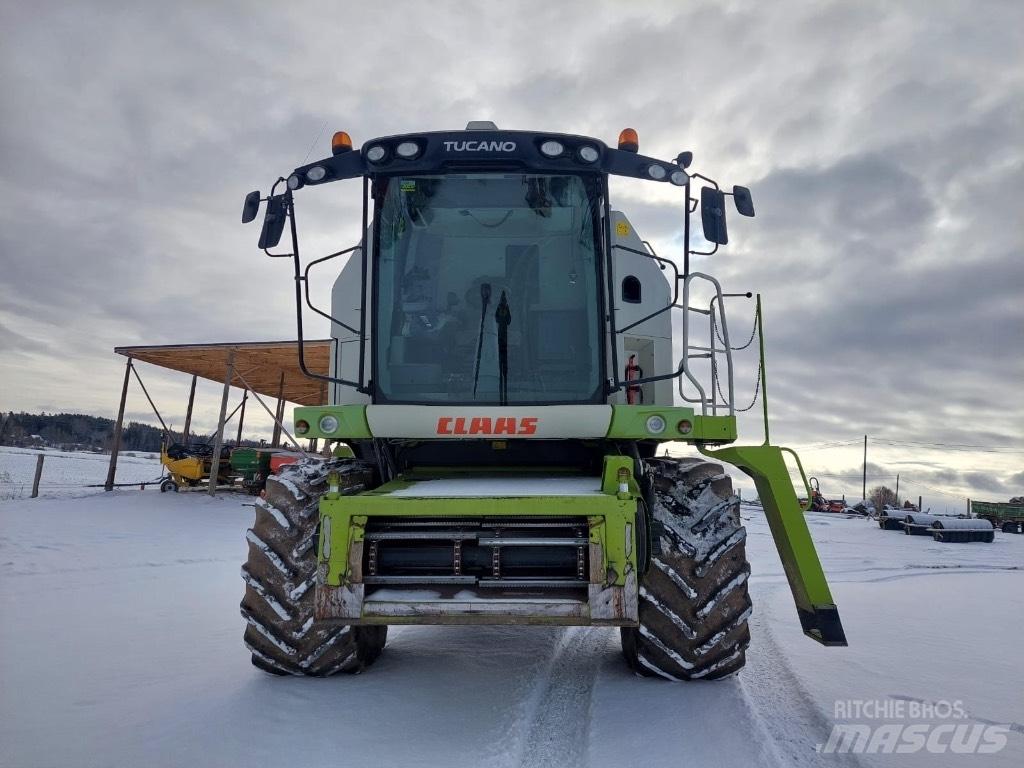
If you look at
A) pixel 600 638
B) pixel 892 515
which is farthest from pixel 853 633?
pixel 892 515

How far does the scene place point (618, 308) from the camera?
5020 mm

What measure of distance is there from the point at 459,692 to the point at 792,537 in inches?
87.3

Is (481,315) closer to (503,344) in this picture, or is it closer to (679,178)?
(503,344)

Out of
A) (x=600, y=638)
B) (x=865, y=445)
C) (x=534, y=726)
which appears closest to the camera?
(x=534, y=726)

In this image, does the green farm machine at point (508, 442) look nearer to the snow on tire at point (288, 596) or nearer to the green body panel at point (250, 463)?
the snow on tire at point (288, 596)

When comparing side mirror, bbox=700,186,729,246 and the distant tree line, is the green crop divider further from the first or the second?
the distant tree line

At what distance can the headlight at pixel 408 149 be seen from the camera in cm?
475

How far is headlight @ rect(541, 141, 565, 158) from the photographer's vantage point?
15.4 feet

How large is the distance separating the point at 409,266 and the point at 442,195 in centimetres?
55

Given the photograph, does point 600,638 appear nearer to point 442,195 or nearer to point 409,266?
point 409,266

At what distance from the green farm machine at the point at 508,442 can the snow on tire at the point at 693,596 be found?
0.01 m

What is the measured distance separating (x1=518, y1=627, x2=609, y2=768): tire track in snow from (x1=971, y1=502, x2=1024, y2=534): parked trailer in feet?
110

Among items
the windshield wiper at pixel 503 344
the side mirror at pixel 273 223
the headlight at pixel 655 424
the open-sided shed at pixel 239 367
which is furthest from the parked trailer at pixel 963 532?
the side mirror at pixel 273 223

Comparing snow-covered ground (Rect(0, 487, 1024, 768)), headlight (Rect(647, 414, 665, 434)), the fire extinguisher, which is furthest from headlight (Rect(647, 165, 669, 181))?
snow-covered ground (Rect(0, 487, 1024, 768))
